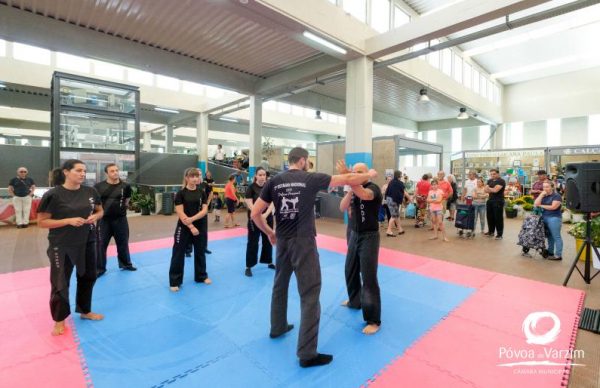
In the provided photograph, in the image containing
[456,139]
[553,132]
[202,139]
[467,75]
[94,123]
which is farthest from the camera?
[456,139]

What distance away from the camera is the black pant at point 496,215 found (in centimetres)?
730

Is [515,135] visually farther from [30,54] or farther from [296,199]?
[30,54]

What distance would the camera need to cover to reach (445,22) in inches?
265

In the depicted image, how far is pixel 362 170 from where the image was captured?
2.95m

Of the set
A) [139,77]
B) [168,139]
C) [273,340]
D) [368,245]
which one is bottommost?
[273,340]

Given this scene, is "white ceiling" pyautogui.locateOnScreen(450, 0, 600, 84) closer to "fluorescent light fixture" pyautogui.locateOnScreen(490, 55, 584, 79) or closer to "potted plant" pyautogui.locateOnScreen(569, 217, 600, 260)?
"fluorescent light fixture" pyautogui.locateOnScreen(490, 55, 584, 79)

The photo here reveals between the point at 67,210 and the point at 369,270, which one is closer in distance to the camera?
the point at 67,210

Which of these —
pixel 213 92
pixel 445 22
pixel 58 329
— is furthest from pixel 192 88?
pixel 58 329

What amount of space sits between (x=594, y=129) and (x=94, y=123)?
22.6 meters

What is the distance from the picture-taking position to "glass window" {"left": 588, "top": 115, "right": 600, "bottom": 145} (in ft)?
51.1

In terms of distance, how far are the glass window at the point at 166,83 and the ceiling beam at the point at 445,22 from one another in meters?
10.5

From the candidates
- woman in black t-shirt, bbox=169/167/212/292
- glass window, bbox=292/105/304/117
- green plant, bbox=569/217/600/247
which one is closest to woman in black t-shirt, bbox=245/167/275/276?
woman in black t-shirt, bbox=169/167/212/292

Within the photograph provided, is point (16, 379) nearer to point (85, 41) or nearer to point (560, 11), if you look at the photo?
point (85, 41)

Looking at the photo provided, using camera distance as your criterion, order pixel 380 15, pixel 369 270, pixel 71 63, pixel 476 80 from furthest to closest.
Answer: pixel 476 80 → pixel 71 63 → pixel 380 15 → pixel 369 270
